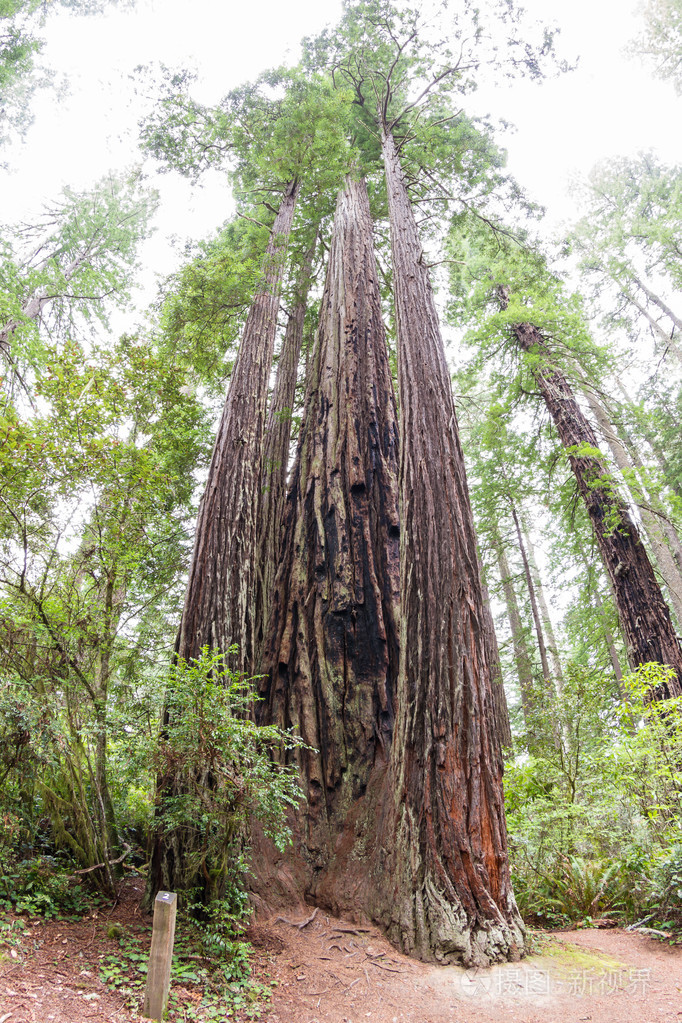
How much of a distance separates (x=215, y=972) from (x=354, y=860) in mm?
1219

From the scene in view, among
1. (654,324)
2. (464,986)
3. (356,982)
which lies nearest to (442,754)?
(464,986)

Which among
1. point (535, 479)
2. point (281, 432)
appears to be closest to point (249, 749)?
point (281, 432)

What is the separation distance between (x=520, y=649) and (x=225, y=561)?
9.24 m

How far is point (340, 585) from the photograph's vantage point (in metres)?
4.91

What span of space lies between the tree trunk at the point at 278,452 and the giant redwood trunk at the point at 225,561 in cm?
33

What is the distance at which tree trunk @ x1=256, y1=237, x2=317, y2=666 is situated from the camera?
5.49 meters

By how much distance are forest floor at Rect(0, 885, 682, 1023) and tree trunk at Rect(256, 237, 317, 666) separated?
2.23 metres

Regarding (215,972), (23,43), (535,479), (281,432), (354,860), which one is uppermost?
(23,43)

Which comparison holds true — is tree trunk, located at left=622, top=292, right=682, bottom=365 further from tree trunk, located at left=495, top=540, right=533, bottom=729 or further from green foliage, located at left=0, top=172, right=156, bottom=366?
green foliage, located at left=0, top=172, right=156, bottom=366

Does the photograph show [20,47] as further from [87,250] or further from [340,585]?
[340,585]

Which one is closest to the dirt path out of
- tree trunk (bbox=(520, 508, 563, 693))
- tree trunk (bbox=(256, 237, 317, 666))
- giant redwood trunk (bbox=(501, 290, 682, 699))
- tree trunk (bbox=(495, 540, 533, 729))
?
tree trunk (bbox=(256, 237, 317, 666))

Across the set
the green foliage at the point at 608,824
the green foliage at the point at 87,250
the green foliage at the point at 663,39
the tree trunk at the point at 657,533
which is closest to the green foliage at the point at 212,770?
the green foliage at the point at 608,824

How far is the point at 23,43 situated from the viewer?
895cm

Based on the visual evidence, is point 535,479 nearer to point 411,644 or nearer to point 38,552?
point 411,644
